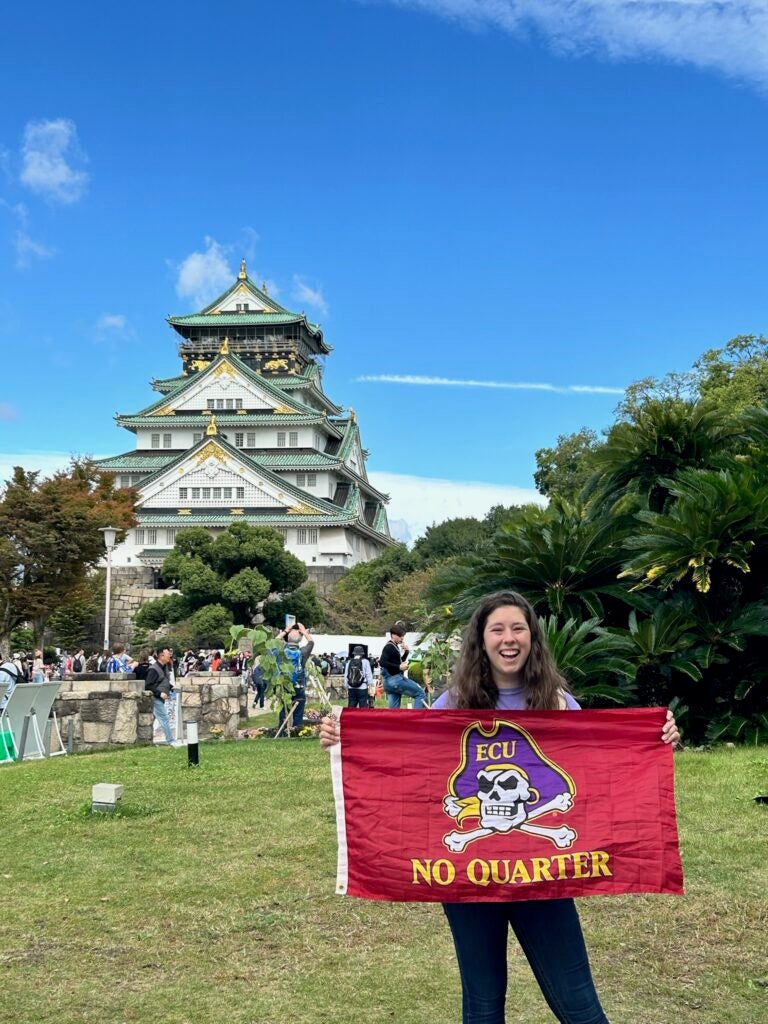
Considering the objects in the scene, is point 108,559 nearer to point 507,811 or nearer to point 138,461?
point 507,811

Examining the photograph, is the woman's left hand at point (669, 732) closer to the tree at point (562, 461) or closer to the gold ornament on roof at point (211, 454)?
the tree at point (562, 461)

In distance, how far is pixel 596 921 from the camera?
5.26m

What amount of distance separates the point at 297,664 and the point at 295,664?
0.32ft

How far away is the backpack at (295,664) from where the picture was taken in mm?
15863

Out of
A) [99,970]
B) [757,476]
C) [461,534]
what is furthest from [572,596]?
[461,534]

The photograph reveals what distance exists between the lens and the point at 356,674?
1667cm

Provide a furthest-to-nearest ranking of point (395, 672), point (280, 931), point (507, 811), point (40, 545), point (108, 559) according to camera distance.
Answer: point (40, 545), point (108, 559), point (395, 672), point (280, 931), point (507, 811)

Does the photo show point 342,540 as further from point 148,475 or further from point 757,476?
point 757,476

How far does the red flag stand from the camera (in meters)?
3.53

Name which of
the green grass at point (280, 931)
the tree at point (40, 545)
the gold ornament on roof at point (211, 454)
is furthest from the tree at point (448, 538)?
the green grass at point (280, 931)

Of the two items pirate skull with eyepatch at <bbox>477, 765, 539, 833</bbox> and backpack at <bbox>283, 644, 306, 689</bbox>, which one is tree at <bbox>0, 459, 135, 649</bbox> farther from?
pirate skull with eyepatch at <bbox>477, 765, 539, 833</bbox>

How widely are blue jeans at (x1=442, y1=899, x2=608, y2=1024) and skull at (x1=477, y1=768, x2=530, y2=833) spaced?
305 millimetres

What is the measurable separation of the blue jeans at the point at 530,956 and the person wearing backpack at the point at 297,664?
40.5ft

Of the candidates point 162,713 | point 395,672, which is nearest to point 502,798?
point 395,672
